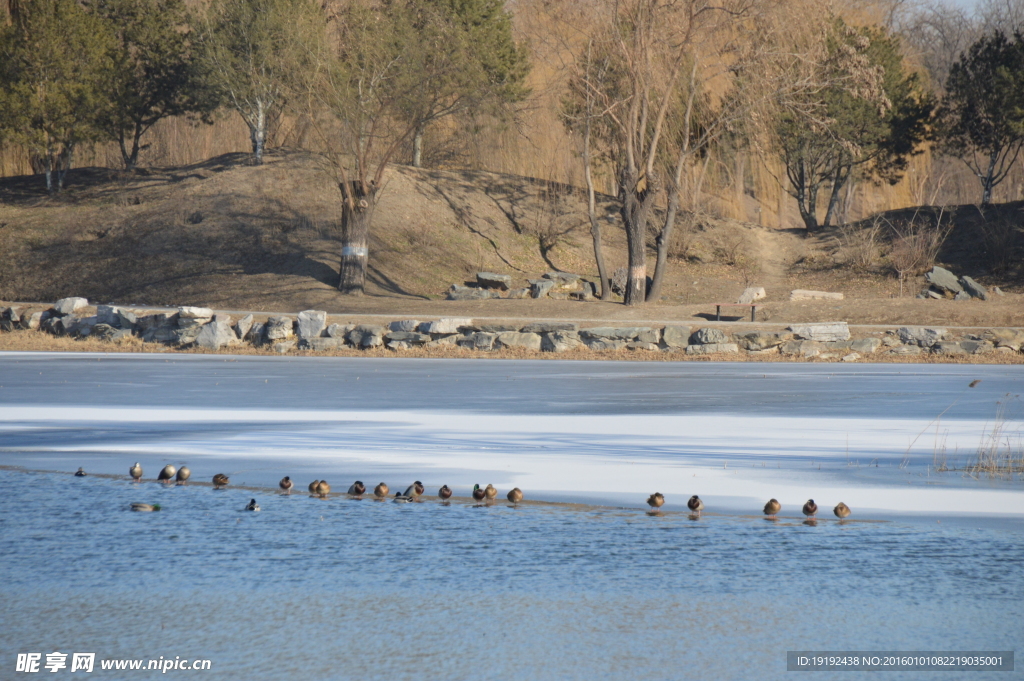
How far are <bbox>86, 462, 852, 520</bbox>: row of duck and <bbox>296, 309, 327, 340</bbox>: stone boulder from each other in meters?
12.6

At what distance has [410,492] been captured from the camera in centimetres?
596

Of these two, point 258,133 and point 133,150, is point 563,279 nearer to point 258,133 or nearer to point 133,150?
point 258,133

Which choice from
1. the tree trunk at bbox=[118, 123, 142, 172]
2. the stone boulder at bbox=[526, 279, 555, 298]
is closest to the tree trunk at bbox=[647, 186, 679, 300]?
the stone boulder at bbox=[526, 279, 555, 298]

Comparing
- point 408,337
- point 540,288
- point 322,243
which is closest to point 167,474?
point 408,337

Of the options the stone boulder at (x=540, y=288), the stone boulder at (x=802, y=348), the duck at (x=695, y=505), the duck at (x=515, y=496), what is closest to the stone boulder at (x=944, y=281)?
the stone boulder at (x=540, y=288)

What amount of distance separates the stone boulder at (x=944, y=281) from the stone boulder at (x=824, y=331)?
1035 cm

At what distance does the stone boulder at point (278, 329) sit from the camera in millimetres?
19328

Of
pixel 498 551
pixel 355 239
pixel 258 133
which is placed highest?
pixel 258 133

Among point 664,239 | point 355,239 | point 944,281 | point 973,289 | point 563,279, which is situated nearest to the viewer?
point 664,239

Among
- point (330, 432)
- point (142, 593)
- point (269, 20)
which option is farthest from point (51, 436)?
point (269, 20)

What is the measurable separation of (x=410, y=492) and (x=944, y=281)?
24826 mm

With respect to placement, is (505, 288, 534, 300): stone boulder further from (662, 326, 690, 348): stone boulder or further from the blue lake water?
the blue lake water

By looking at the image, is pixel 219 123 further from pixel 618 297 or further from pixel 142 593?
pixel 142 593

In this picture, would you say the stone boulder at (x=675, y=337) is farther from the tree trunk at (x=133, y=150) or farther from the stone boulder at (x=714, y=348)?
the tree trunk at (x=133, y=150)
